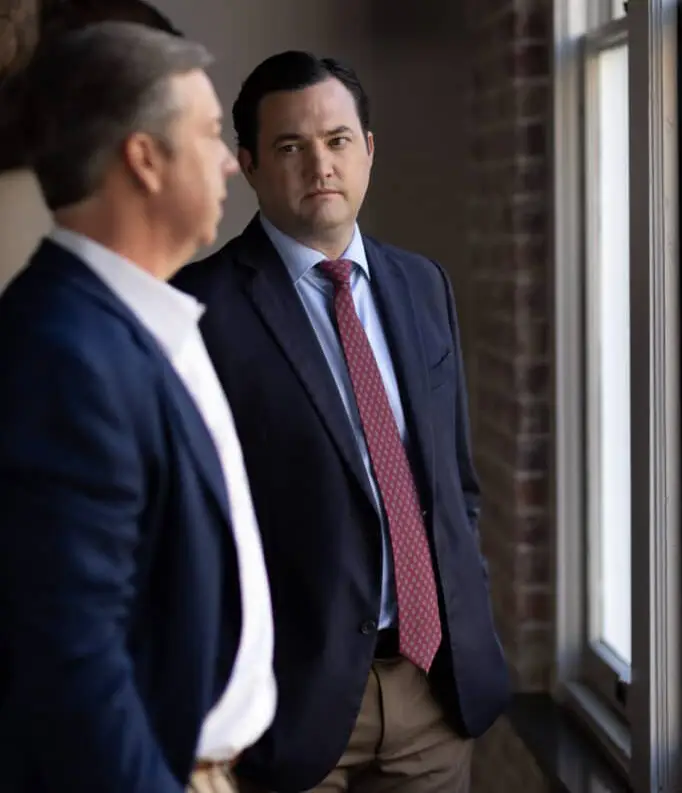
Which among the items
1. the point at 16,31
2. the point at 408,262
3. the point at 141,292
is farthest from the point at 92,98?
the point at 16,31

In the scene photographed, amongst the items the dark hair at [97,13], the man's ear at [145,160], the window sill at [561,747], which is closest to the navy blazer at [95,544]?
the man's ear at [145,160]

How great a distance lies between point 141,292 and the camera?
3.93 feet

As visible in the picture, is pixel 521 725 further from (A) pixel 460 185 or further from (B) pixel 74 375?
(B) pixel 74 375

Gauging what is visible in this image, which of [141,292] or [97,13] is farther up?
[97,13]

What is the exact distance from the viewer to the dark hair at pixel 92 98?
115 centimetres

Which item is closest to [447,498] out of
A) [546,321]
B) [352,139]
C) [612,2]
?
[352,139]

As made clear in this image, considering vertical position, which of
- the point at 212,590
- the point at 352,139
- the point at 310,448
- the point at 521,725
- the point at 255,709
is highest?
the point at 352,139

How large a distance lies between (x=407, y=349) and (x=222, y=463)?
2.43 feet

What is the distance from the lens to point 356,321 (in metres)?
1.90

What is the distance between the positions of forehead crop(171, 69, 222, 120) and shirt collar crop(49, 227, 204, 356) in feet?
0.54

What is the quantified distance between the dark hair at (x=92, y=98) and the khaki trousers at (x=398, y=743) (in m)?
1.04

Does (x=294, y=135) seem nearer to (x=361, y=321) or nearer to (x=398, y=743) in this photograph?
(x=361, y=321)

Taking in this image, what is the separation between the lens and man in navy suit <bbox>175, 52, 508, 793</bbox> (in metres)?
1.81

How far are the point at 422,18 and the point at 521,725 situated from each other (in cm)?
206
